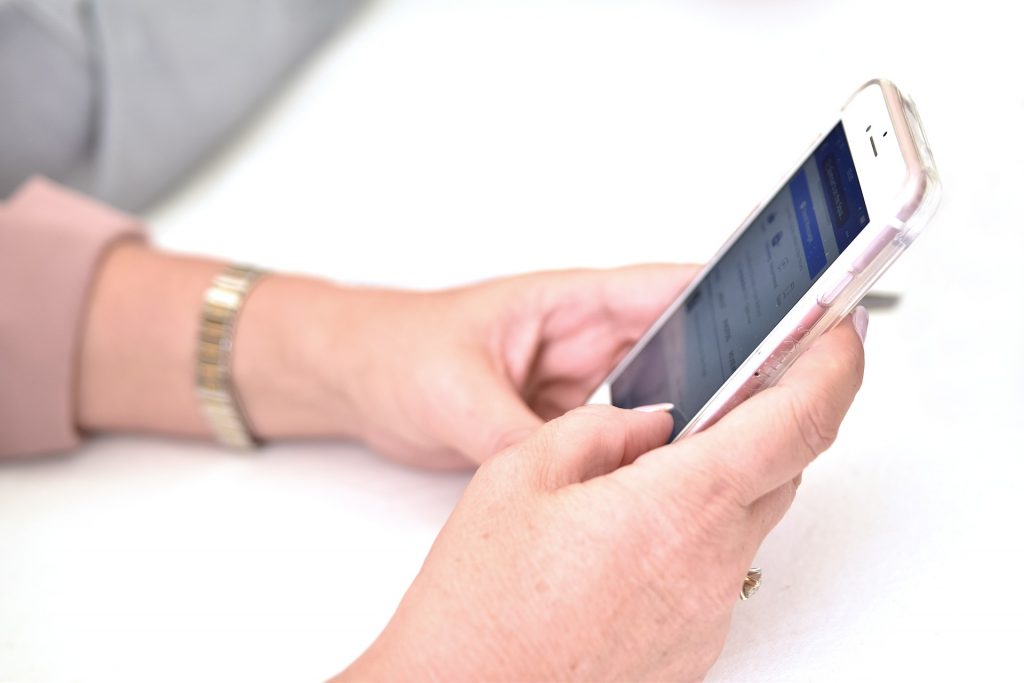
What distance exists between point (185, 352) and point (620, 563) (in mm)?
443

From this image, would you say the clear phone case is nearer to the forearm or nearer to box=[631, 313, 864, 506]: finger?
box=[631, 313, 864, 506]: finger

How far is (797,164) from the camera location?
1.78 feet

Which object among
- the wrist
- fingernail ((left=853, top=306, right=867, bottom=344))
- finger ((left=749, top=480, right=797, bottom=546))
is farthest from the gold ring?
the wrist

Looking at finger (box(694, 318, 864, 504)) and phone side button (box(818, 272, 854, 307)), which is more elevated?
phone side button (box(818, 272, 854, 307))

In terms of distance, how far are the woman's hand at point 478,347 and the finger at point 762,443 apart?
0.18 metres

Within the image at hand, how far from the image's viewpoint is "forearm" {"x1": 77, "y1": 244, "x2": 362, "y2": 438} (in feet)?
2.28

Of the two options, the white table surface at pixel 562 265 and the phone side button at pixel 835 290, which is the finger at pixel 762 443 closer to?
the phone side button at pixel 835 290

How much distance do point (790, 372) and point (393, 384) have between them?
0.30 metres

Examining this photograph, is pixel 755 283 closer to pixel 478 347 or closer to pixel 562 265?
pixel 478 347

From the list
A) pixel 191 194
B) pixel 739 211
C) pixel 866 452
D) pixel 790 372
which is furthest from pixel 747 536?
pixel 191 194

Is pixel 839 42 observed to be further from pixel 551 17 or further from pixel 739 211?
pixel 551 17

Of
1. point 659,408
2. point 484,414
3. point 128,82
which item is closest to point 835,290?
point 659,408

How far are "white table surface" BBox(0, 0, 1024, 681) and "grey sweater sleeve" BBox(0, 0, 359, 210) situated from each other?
52 mm

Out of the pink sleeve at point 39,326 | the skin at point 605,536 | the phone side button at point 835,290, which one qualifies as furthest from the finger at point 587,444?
the pink sleeve at point 39,326
